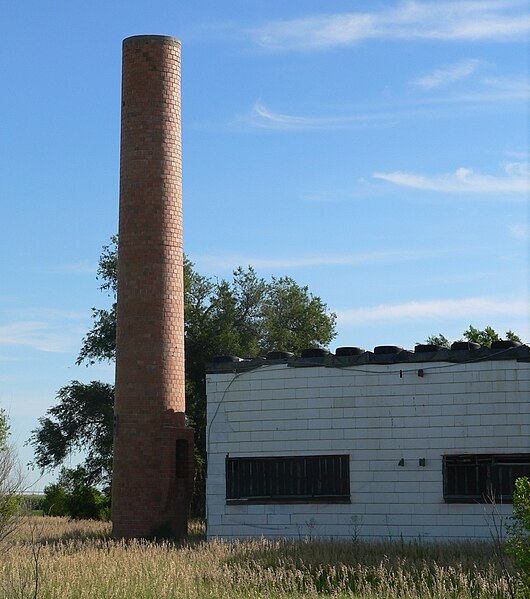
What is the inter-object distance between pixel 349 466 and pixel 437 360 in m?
3.03

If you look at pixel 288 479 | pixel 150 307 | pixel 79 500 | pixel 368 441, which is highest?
pixel 150 307

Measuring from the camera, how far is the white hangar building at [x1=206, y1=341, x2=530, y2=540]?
22.5 metres

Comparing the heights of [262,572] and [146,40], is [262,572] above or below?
below

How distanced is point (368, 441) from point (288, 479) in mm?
2086

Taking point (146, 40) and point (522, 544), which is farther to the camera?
point (146, 40)

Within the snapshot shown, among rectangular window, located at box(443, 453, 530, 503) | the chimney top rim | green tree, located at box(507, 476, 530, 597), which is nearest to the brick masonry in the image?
the chimney top rim

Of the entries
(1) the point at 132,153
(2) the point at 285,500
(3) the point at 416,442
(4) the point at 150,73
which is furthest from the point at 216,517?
(4) the point at 150,73

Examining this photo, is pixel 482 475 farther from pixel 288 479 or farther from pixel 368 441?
pixel 288 479

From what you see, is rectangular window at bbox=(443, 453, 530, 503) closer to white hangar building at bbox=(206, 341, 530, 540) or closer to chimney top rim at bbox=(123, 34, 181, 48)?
white hangar building at bbox=(206, 341, 530, 540)

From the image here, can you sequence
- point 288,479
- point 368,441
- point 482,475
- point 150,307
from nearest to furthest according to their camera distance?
point 482,475 < point 368,441 < point 288,479 < point 150,307

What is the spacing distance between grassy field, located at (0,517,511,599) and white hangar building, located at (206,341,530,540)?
171 centimetres

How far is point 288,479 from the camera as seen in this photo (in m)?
24.4

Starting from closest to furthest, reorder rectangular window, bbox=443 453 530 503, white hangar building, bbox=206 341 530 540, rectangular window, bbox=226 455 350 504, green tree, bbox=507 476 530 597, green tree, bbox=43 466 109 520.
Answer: green tree, bbox=507 476 530 597 < rectangular window, bbox=443 453 530 503 < white hangar building, bbox=206 341 530 540 < rectangular window, bbox=226 455 350 504 < green tree, bbox=43 466 109 520

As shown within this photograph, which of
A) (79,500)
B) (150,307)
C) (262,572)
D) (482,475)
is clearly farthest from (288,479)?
(79,500)
